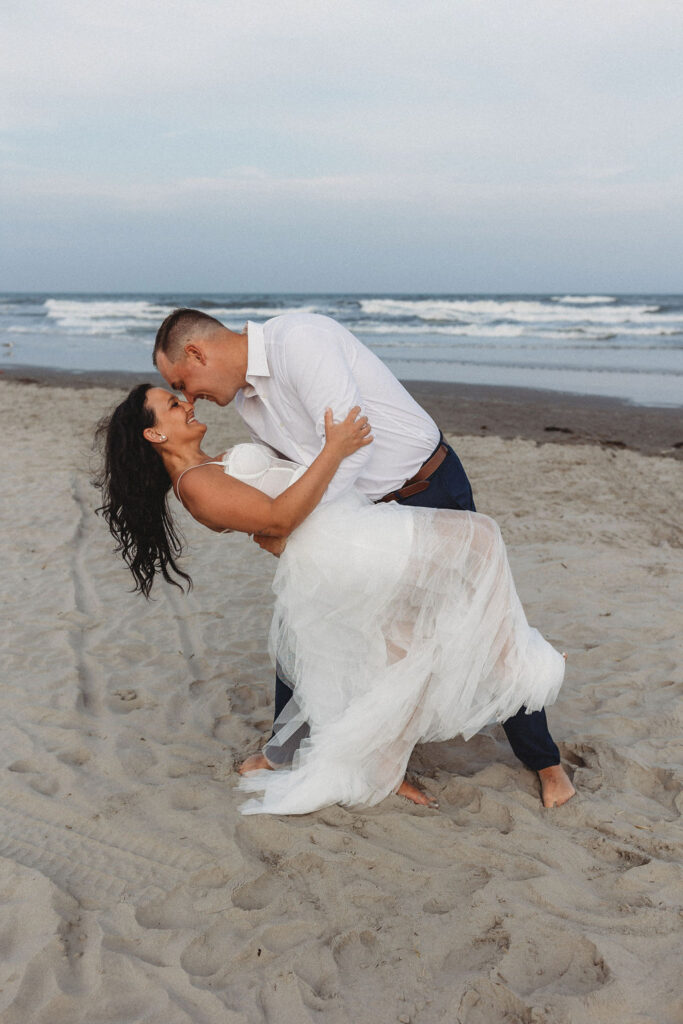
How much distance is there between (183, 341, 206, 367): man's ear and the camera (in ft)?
9.91

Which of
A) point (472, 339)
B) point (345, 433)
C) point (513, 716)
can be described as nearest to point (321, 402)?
point (345, 433)

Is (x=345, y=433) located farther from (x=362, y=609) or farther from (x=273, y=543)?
(x=362, y=609)

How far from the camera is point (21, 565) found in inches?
231

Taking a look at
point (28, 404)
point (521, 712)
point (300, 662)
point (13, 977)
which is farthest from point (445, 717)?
point (28, 404)

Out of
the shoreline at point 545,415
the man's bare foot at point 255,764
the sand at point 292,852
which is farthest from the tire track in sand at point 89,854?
the shoreline at point 545,415

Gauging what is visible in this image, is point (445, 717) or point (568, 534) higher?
point (445, 717)

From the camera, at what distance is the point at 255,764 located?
3.42 m

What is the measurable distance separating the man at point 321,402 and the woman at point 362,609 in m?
0.11

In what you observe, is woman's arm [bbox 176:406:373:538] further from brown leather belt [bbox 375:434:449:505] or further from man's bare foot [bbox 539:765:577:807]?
man's bare foot [bbox 539:765:577:807]

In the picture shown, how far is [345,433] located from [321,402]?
0.53 ft

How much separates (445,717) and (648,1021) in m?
1.13

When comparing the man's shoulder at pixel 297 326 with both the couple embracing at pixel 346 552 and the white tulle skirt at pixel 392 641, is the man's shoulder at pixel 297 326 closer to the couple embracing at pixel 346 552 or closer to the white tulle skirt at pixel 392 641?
the couple embracing at pixel 346 552

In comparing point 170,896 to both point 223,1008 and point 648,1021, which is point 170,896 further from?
point 648,1021

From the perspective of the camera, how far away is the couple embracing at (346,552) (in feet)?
9.43
